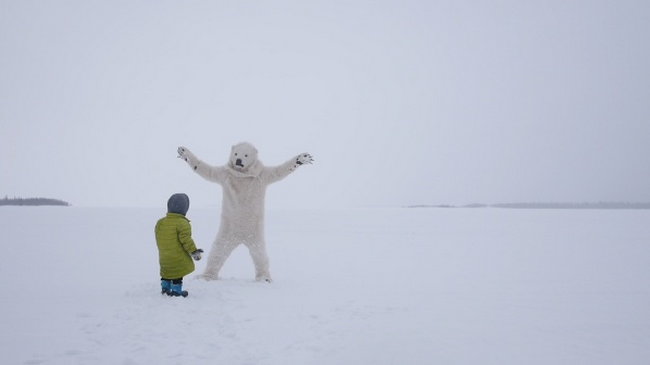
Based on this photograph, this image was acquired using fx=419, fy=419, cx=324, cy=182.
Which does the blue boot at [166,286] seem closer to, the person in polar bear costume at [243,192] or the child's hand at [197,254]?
the child's hand at [197,254]

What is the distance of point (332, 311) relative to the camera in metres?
4.80

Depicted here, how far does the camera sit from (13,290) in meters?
5.36

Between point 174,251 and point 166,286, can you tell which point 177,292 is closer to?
point 166,286

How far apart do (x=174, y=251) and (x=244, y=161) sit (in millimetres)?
2050

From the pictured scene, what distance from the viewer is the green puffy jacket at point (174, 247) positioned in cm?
503

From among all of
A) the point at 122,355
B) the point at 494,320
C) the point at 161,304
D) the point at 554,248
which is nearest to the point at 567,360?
the point at 494,320

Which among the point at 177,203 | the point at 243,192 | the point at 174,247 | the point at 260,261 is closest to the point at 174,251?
the point at 174,247

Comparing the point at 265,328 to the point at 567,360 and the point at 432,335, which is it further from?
the point at 567,360

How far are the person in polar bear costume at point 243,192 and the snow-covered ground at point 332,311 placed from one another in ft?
2.00

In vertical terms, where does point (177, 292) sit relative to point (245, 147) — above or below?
below

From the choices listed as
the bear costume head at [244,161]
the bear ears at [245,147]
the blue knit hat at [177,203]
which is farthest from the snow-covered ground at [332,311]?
the bear ears at [245,147]

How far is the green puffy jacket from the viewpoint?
5027mm

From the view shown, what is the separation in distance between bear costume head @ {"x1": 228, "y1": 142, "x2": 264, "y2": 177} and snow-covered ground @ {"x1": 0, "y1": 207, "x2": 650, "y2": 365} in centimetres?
170

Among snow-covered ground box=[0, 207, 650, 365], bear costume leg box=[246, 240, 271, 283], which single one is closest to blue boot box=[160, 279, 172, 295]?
snow-covered ground box=[0, 207, 650, 365]
